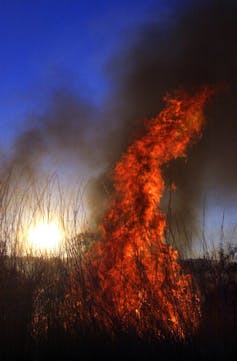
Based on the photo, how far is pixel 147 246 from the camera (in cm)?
643

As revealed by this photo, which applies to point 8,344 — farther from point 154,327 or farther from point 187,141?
point 187,141

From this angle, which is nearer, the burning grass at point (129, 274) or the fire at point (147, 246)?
the burning grass at point (129, 274)

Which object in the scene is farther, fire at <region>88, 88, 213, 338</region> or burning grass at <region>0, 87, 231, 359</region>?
fire at <region>88, 88, 213, 338</region>

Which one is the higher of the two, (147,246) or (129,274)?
(147,246)

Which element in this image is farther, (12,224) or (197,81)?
(197,81)

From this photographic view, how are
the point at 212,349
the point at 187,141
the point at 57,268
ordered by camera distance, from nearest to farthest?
the point at 212,349, the point at 57,268, the point at 187,141

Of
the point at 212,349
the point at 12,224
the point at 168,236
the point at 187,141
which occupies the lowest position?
the point at 212,349

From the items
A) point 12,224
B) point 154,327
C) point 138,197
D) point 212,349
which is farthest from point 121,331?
point 138,197

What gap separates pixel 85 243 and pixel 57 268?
1.68ft

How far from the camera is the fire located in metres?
4.95

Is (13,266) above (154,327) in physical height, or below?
above

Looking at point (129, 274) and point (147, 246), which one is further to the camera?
point (147, 246)

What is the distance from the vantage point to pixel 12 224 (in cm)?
599

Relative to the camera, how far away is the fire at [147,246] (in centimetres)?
495
